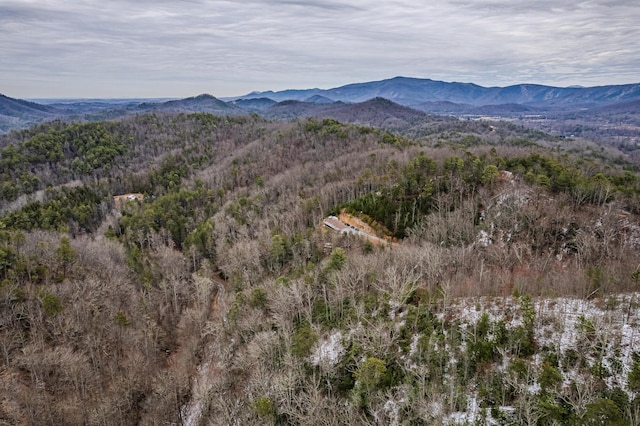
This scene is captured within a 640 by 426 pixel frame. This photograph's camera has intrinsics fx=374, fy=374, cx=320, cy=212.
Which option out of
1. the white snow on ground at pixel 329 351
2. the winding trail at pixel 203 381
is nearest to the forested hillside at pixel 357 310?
the white snow on ground at pixel 329 351

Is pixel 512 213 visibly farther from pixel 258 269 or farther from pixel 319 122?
pixel 319 122

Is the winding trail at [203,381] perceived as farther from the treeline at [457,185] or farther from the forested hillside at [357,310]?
the treeline at [457,185]

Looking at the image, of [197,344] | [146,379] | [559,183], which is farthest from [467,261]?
[146,379]

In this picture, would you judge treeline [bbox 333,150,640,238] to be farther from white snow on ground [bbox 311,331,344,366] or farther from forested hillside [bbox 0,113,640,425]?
white snow on ground [bbox 311,331,344,366]

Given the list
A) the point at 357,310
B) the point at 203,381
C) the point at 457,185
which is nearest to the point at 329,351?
the point at 357,310

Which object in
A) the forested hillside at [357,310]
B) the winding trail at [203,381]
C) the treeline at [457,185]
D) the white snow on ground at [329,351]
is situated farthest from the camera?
the treeline at [457,185]

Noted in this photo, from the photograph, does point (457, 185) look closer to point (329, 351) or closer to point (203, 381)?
point (329, 351)
